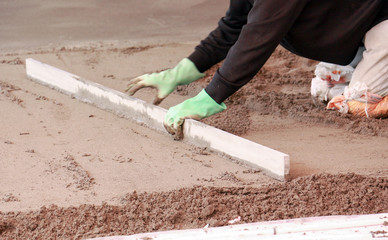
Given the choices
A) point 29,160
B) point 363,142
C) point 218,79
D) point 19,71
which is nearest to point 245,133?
point 218,79

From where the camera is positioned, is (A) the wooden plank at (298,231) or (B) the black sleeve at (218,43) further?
(B) the black sleeve at (218,43)

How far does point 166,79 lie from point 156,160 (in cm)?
58

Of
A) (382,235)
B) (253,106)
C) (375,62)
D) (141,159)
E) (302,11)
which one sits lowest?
(382,235)

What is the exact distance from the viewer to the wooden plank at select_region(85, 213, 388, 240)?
1601mm

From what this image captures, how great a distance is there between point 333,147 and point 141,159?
2.67 feet

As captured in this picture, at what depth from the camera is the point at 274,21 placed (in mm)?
2248

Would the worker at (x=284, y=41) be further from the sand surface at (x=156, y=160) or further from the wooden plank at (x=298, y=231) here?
the wooden plank at (x=298, y=231)

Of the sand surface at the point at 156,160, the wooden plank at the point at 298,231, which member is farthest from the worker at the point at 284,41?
the wooden plank at the point at 298,231

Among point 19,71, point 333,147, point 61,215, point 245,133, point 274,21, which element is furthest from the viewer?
point 19,71

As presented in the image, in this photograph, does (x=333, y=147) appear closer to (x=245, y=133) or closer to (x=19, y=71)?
(x=245, y=133)

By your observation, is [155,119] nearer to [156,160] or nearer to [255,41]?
[156,160]

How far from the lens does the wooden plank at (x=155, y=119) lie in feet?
6.90

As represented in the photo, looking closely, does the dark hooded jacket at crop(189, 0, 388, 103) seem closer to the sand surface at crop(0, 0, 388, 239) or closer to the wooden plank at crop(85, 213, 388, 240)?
the sand surface at crop(0, 0, 388, 239)

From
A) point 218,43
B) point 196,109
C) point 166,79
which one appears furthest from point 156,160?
point 218,43
